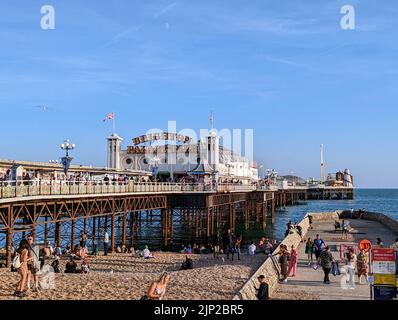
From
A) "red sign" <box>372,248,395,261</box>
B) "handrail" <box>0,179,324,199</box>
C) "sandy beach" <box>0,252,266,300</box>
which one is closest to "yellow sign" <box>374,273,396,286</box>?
"red sign" <box>372,248,395,261</box>

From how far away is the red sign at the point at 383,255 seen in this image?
43.0 ft

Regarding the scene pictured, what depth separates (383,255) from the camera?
13.1 m

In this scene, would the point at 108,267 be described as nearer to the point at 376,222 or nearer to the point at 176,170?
the point at 376,222

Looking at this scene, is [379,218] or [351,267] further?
[379,218]

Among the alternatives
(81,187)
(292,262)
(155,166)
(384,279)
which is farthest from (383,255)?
(155,166)

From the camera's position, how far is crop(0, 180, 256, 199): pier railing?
70.3 feet

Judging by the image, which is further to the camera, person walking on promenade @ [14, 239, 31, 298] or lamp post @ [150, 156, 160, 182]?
lamp post @ [150, 156, 160, 182]

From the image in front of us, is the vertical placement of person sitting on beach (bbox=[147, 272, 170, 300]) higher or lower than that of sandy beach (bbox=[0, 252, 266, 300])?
higher

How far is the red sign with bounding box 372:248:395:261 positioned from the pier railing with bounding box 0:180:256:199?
14611mm

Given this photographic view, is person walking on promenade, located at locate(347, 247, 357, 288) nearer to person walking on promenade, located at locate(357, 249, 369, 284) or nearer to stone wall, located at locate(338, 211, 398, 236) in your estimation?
person walking on promenade, located at locate(357, 249, 369, 284)

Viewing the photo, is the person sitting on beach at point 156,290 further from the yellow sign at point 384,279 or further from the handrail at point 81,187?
the handrail at point 81,187

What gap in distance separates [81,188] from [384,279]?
19.2 m

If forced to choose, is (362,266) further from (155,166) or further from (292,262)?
(155,166)
